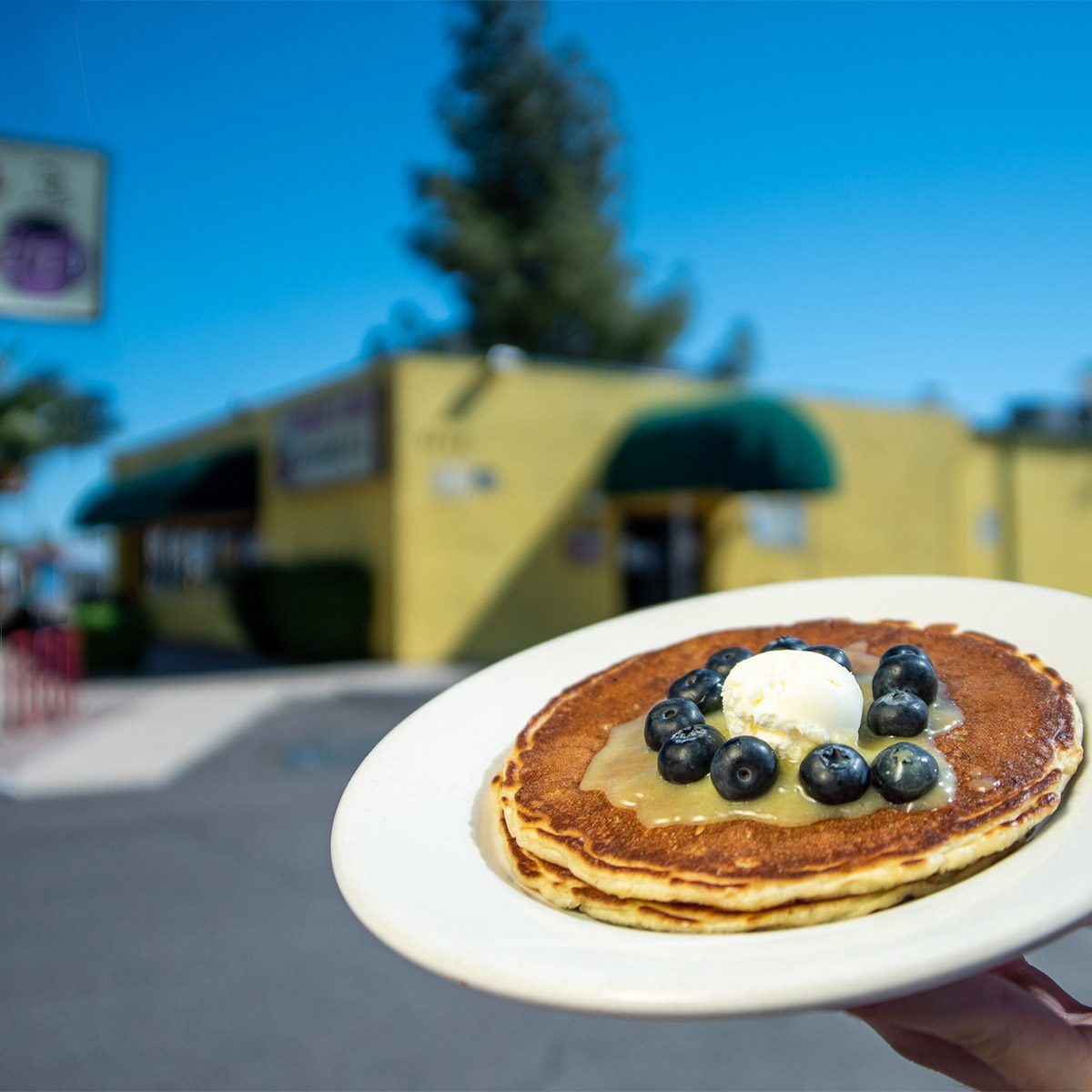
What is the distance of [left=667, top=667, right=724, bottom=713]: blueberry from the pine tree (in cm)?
3009

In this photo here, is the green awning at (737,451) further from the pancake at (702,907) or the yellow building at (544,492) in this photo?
the pancake at (702,907)

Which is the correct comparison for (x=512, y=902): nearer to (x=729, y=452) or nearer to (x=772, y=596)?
(x=772, y=596)

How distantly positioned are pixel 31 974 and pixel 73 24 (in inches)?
140

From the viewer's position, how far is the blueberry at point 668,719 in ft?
5.13

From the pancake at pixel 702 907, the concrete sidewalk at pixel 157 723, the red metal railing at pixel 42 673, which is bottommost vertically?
the concrete sidewalk at pixel 157 723

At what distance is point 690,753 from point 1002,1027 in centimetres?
51

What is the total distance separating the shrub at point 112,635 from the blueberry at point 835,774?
15.7 meters

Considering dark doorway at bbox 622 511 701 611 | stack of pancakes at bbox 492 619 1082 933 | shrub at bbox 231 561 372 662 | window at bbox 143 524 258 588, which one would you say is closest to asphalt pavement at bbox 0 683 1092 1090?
stack of pancakes at bbox 492 619 1082 933

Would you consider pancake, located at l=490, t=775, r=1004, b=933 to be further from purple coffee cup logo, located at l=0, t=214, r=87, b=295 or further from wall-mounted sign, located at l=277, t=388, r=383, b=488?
wall-mounted sign, located at l=277, t=388, r=383, b=488

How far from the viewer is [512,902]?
51.6 inches

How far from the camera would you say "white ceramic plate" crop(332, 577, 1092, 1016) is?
986 millimetres

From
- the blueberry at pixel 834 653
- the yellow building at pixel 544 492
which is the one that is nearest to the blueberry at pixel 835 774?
the blueberry at pixel 834 653

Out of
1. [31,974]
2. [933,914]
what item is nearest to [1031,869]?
[933,914]

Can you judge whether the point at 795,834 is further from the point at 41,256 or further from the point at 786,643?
the point at 41,256
